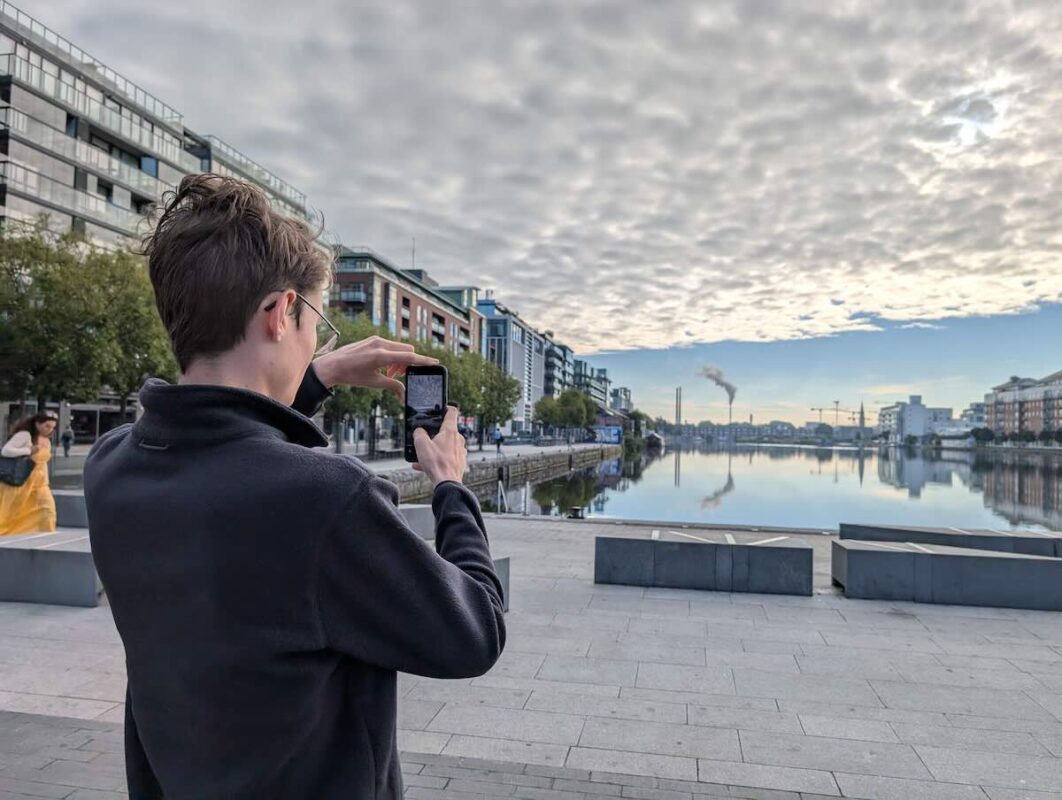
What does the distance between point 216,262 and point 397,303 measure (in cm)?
8081

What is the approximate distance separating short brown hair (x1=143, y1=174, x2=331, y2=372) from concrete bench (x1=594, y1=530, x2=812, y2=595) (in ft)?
28.8

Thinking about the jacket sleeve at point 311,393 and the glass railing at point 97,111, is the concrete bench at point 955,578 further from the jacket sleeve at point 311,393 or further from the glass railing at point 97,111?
the glass railing at point 97,111

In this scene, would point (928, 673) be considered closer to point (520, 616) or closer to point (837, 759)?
point (837, 759)

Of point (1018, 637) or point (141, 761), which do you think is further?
point (1018, 637)

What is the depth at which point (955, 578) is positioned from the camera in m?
8.98

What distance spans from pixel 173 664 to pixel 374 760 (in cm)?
40

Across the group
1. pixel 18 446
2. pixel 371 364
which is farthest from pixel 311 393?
pixel 18 446

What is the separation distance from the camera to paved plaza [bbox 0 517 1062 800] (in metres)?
4.22

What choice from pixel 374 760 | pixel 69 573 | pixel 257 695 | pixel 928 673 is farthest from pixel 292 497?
pixel 69 573

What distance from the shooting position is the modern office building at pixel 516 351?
439 feet

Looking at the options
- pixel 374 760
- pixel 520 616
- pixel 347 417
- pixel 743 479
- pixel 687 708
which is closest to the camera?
pixel 374 760

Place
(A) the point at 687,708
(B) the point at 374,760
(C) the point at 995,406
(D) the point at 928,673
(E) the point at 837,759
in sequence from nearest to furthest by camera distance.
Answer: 1. (B) the point at 374,760
2. (E) the point at 837,759
3. (A) the point at 687,708
4. (D) the point at 928,673
5. (C) the point at 995,406

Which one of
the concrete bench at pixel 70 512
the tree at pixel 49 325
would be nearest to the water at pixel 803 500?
the concrete bench at pixel 70 512

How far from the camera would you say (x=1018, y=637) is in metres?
7.57
